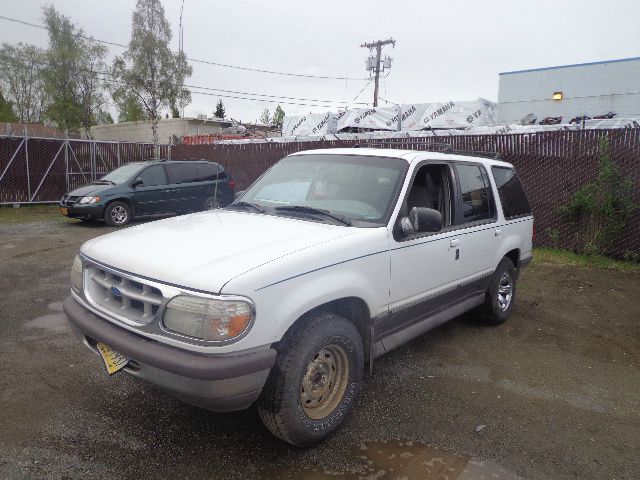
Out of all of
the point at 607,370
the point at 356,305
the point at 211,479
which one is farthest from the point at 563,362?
the point at 211,479

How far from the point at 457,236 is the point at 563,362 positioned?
1.60 meters

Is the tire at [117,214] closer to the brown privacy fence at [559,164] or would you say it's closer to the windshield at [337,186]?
the brown privacy fence at [559,164]

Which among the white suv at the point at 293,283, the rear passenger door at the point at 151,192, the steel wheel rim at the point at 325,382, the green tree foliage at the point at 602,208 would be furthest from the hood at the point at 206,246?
the rear passenger door at the point at 151,192

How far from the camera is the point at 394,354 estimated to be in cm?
441

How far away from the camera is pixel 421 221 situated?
3352mm

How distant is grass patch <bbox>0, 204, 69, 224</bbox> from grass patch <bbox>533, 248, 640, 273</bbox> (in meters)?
11.7

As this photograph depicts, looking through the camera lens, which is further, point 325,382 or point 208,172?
point 208,172

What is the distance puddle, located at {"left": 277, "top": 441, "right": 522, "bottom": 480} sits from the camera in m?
2.72

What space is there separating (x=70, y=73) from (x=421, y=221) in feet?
101

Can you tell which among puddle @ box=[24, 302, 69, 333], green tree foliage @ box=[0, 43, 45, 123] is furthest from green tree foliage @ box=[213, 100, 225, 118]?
puddle @ box=[24, 302, 69, 333]

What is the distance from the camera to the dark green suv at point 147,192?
1136 centimetres

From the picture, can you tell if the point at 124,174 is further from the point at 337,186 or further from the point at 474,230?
the point at 474,230

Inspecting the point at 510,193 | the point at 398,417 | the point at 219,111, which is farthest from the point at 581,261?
the point at 219,111

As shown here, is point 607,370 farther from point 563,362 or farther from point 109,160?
point 109,160
